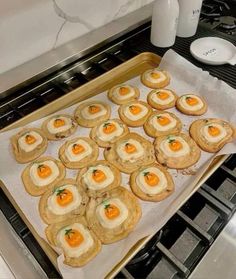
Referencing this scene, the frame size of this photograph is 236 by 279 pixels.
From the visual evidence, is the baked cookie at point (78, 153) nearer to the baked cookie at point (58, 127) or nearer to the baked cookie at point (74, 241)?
the baked cookie at point (58, 127)

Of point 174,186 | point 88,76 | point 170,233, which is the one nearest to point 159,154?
point 174,186

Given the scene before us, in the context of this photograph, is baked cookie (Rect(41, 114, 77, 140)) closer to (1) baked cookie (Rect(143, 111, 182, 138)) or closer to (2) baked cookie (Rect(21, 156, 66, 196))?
(2) baked cookie (Rect(21, 156, 66, 196))

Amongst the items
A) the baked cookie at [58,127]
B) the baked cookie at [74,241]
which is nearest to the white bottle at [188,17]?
the baked cookie at [58,127]

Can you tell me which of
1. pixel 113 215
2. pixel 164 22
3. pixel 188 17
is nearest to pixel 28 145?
pixel 113 215

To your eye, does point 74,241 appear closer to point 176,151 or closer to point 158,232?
point 158,232

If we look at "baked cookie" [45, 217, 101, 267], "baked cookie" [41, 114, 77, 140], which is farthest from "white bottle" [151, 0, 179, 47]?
"baked cookie" [45, 217, 101, 267]
